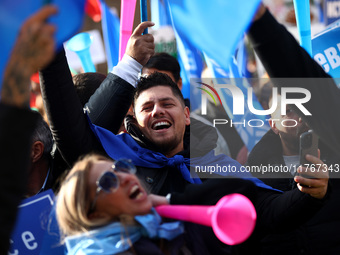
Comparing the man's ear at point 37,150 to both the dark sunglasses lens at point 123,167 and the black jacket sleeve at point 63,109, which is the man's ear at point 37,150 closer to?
the black jacket sleeve at point 63,109

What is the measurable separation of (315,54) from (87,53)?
167cm

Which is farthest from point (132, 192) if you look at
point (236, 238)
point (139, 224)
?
point (236, 238)

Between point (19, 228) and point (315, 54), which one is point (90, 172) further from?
point (315, 54)

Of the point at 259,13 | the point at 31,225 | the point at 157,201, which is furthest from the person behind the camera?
the point at 31,225

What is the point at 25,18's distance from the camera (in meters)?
1.05

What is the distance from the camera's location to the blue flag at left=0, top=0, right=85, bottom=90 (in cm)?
103

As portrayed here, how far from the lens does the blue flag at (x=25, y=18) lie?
1.03 metres

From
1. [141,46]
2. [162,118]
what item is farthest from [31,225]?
[141,46]

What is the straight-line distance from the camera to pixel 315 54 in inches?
113

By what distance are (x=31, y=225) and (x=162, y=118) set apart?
31.1 inches

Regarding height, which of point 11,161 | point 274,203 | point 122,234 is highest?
point 11,161

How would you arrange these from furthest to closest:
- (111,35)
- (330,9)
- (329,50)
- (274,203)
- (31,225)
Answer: (330,9), (111,35), (329,50), (274,203), (31,225)

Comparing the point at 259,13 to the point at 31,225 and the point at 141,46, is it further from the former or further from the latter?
the point at 31,225

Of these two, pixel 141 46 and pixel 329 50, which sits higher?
pixel 141 46
